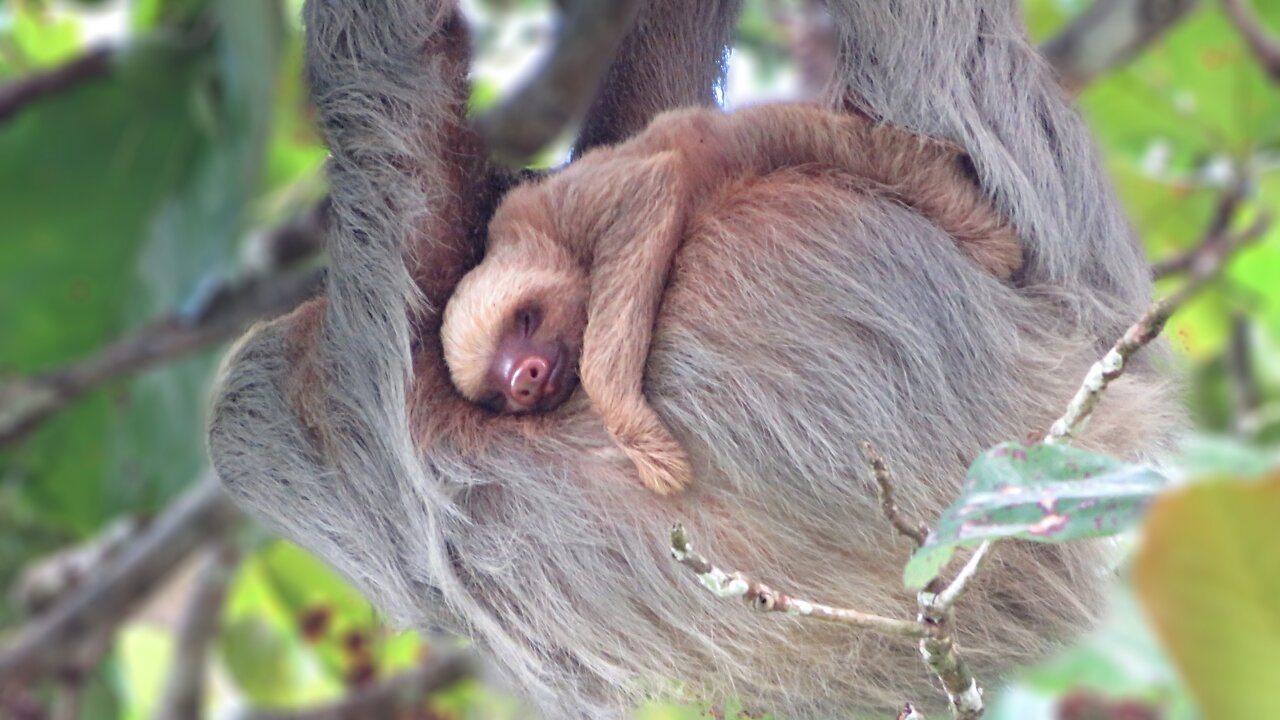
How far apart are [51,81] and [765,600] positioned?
20.6 feet

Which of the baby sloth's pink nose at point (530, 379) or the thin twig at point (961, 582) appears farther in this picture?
the baby sloth's pink nose at point (530, 379)

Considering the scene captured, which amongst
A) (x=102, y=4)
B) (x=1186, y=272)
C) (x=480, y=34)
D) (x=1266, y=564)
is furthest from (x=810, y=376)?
(x=480, y=34)

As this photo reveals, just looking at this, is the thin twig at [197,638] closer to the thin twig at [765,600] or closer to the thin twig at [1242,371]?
the thin twig at [1242,371]

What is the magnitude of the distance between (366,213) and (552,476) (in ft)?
2.87

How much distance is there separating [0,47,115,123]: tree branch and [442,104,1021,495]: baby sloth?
15.5ft

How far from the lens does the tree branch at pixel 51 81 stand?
7.66m

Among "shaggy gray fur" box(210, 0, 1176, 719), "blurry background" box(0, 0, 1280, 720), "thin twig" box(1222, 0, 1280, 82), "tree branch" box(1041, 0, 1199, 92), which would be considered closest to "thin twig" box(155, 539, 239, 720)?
"blurry background" box(0, 0, 1280, 720)

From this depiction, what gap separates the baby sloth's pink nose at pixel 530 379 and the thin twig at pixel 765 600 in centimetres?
106

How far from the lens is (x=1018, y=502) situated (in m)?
2.35

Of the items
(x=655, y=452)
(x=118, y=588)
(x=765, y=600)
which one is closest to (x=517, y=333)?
(x=655, y=452)

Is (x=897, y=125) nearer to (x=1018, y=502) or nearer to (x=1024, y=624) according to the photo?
(x=1024, y=624)

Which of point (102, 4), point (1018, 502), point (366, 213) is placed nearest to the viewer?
point (1018, 502)

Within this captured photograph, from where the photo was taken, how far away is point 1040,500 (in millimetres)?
2340

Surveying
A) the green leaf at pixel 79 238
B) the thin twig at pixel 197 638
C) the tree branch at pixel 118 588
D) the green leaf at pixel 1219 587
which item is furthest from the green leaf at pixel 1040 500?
the green leaf at pixel 79 238
